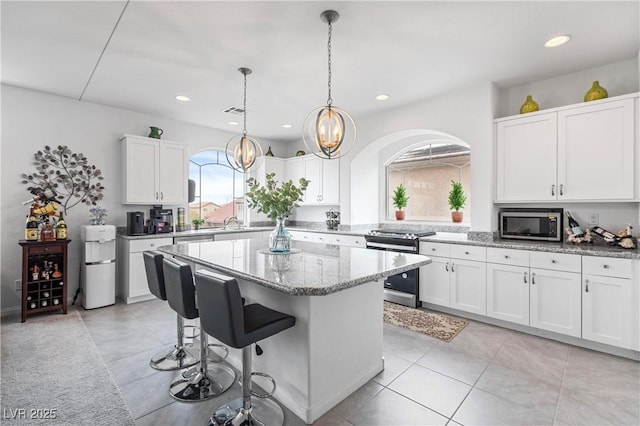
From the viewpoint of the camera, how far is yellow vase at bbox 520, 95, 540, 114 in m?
3.46

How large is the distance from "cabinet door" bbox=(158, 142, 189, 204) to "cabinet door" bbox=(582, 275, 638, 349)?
5.28 metres

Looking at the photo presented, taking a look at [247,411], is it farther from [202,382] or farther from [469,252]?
[469,252]

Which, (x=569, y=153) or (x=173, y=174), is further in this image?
(x=173, y=174)

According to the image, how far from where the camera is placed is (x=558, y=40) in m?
2.72

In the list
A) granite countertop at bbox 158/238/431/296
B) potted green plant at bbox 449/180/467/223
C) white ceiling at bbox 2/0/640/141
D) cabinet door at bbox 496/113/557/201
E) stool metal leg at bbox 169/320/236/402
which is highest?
white ceiling at bbox 2/0/640/141

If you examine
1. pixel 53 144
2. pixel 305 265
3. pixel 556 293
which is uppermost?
pixel 53 144

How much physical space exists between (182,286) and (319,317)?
0.94 meters

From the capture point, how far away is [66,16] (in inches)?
95.3

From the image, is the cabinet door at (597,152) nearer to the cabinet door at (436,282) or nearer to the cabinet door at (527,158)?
the cabinet door at (527,158)

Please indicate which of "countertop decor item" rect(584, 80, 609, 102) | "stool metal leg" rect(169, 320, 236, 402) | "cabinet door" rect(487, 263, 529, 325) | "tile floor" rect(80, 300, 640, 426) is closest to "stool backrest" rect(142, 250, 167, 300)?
"stool metal leg" rect(169, 320, 236, 402)

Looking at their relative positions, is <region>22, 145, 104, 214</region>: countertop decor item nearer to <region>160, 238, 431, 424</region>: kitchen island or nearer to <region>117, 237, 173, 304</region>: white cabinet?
<region>117, 237, 173, 304</region>: white cabinet

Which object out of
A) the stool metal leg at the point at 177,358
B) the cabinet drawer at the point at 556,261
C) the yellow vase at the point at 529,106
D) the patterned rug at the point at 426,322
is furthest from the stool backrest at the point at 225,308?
the yellow vase at the point at 529,106

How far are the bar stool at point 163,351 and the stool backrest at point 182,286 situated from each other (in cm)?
35

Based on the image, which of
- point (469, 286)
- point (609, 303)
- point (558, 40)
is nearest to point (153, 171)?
point (469, 286)
